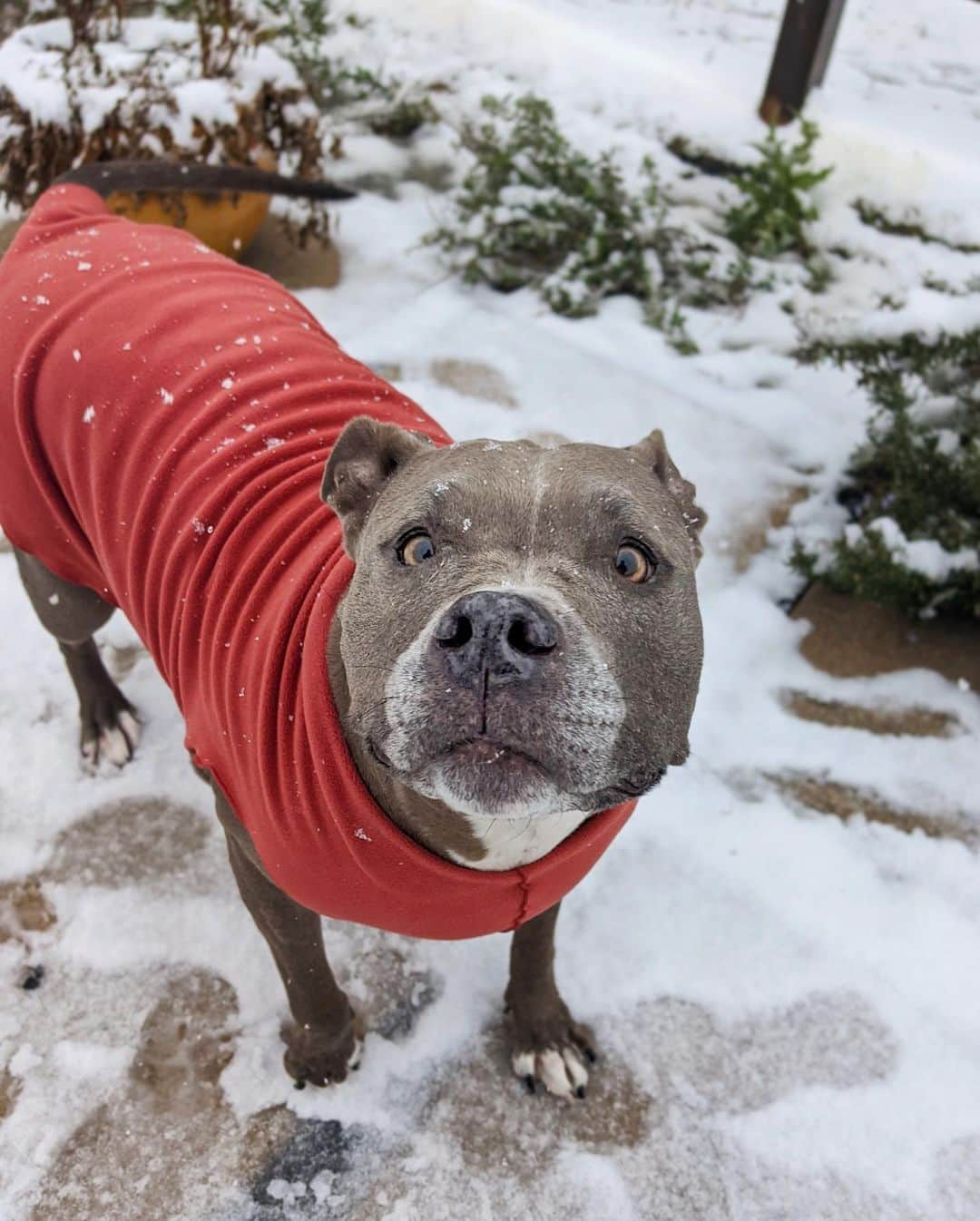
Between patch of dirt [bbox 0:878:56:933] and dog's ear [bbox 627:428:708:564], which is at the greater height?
dog's ear [bbox 627:428:708:564]

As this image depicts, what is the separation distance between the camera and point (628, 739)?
1688 mm

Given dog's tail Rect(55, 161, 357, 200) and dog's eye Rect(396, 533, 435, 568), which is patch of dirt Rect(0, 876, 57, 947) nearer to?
dog's eye Rect(396, 533, 435, 568)

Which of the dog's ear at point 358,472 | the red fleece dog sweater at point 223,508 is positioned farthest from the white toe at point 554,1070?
the dog's ear at point 358,472

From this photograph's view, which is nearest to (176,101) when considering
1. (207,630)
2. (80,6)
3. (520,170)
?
(80,6)

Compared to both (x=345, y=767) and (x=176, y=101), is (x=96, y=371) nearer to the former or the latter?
(x=345, y=767)

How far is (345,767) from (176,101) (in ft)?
11.8

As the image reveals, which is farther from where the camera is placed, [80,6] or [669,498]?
[80,6]

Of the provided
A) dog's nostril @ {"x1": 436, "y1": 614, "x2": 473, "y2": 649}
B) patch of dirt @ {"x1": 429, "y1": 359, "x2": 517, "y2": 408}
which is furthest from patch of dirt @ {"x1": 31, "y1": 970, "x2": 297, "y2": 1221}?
patch of dirt @ {"x1": 429, "y1": 359, "x2": 517, "y2": 408}

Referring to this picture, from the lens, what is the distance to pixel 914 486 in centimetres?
374

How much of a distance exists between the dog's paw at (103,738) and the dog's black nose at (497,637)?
75.6 inches

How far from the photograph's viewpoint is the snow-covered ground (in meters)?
2.48

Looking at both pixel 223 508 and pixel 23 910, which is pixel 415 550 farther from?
pixel 23 910

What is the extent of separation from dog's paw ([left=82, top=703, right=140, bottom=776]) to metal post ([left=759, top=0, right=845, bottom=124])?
435 cm

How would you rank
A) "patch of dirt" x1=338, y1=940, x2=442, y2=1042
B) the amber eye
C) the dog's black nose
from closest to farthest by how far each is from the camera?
the dog's black nose, the amber eye, "patch of dirt" x1=338, y1=940, x2=442, y2=1042
